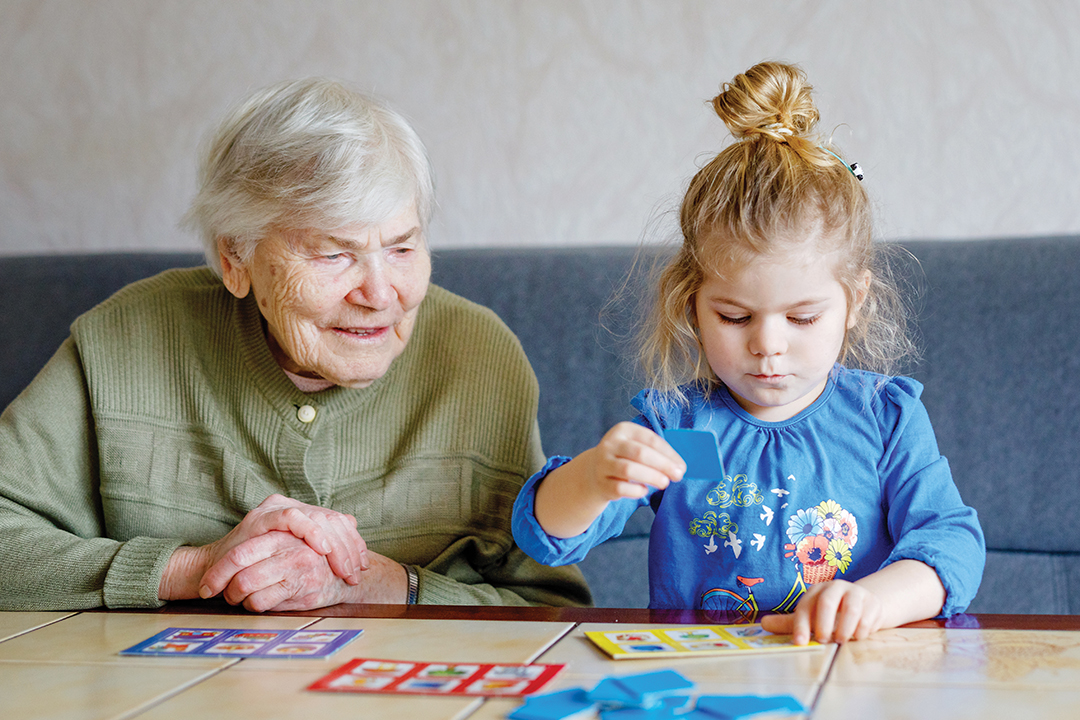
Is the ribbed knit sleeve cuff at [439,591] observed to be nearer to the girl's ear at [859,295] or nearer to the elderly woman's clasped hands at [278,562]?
the elderly woman's clasped hands at [278,562]

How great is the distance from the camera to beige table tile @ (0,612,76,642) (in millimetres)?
1037

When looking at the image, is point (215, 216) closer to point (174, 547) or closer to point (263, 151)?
point (263, 151)

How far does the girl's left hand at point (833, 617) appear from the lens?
0.89 meters

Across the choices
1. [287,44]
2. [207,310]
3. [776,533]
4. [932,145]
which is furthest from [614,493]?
[287,44]

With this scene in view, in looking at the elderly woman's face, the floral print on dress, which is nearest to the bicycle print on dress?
the floral print on dress

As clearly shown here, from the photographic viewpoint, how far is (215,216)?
1.46 meters

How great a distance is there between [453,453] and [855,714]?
90 cm

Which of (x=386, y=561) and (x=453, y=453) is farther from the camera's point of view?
(x=453, y=453)

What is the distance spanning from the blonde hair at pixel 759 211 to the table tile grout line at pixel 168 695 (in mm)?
675

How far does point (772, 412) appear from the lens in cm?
127

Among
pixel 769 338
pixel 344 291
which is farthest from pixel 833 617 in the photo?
pixel 344 291

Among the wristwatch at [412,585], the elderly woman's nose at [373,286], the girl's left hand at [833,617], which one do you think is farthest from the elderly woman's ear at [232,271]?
the girl's left hand at [833,617]

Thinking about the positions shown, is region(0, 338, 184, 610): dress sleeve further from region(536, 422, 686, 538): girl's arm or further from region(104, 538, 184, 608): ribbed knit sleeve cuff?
region(536, 422, 686, 538): girl's arm

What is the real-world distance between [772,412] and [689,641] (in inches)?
18.2
